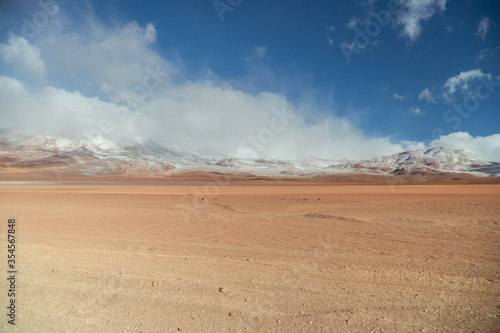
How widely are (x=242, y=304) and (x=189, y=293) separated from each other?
1.21m

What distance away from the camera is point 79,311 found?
500cm

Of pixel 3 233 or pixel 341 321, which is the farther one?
pixel 3 233

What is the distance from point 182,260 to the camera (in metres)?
8.30

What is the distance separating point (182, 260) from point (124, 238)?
483cm

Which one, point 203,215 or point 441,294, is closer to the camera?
point 441,294

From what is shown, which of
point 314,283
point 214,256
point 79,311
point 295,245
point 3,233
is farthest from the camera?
point 3,233

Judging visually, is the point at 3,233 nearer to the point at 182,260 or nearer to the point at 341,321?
the point at 182,260

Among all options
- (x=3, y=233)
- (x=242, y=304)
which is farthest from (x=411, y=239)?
(x=3, y=233)

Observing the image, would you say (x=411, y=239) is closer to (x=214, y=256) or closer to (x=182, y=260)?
(x=214, y=256)

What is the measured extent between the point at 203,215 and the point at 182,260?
10.6m

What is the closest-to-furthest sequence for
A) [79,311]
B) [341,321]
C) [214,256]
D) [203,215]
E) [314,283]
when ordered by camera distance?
[341,321] → [79,311] → [314,283] → [214,256] → [203,215]

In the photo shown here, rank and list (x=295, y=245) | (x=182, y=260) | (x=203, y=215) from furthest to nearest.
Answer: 1. (x=203, y=215)
2. (x=295, y=245)
3. (x=182, y=260)

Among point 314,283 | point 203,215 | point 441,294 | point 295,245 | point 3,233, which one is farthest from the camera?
point 203,215

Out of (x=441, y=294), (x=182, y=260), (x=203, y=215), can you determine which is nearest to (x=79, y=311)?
(x=182, y=260)
